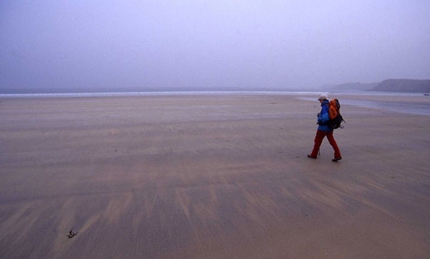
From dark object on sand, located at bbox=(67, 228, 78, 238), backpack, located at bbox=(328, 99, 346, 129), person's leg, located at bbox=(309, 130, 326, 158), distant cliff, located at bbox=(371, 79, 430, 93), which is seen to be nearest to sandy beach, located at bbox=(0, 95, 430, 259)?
dark object on sand, located at bbox=(67, 228, 78, 238)

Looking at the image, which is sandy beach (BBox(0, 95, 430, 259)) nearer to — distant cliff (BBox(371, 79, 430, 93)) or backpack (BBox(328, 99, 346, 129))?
backpack (BBox(328, 99, 346, 129))

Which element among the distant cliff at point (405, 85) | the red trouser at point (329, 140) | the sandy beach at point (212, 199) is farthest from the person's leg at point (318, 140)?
the distant cliff at point (405, 85)

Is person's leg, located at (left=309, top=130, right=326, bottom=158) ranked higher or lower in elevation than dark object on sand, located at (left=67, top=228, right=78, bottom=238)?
higher

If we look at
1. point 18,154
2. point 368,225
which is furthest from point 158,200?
point 18,154

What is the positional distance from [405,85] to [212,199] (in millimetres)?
123417

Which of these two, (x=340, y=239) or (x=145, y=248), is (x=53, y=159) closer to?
(x=145, y=248)

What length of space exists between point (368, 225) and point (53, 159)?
6.71m

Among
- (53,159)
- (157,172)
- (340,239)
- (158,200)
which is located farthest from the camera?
(53,159)

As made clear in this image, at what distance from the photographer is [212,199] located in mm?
4227

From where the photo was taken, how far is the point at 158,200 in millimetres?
4168

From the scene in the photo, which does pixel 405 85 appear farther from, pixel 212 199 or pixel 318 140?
pixel 212 199

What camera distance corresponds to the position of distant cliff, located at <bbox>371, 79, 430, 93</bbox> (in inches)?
3511

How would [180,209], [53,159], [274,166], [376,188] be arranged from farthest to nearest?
[53,159] → [274,166] → [376,188] → [180,209]

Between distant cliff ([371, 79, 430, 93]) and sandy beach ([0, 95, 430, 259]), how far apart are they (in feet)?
333
